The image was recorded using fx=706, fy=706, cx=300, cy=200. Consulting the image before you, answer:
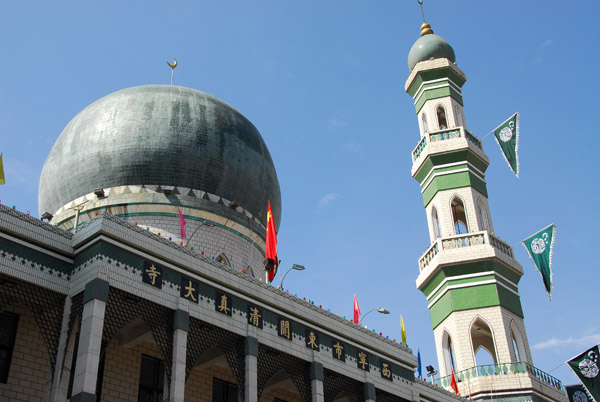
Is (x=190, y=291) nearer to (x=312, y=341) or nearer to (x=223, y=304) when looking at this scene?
(x=223, y=304)

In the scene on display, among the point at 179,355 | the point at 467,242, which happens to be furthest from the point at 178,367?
the point at 467,242

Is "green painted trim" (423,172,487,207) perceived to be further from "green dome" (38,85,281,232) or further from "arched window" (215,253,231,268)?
"arched window" (215,253,231,268)

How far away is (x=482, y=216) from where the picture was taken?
108 ft

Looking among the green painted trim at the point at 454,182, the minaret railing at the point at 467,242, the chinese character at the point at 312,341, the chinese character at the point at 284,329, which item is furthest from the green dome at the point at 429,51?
the chinese character at the point at 284,329

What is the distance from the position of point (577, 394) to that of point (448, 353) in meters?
5.58

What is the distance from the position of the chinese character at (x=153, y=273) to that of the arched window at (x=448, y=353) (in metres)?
17.1

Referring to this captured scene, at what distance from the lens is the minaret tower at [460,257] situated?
95.3ft

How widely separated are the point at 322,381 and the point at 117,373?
18.5 feet

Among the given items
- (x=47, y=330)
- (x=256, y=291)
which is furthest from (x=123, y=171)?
(x=47, y=330)

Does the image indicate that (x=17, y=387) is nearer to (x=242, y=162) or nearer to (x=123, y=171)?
(x=123, y=171)

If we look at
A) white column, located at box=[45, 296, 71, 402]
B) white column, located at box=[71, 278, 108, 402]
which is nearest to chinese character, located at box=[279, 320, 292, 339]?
white column, located at box=[71, 278, 108, 402]

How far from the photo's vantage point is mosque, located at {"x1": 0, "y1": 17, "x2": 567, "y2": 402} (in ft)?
51.2

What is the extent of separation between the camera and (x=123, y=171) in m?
23.4

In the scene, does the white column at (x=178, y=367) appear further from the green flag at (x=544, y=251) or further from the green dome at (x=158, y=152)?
the green flag at (x=544, y=251)
